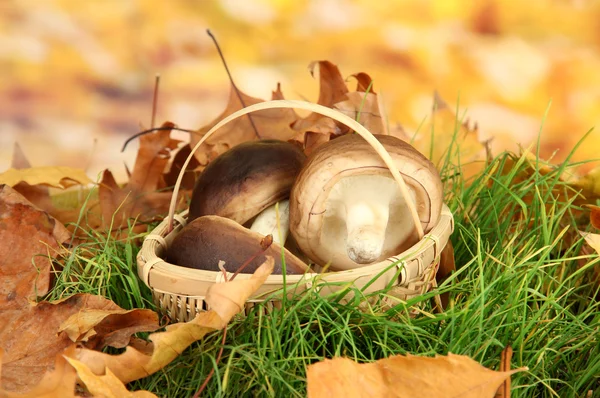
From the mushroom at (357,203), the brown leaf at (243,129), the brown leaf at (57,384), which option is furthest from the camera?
the brown leaf at (243,129)

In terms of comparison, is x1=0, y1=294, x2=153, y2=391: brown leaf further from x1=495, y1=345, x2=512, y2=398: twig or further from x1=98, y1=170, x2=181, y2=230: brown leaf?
x1=495, y1=345, x2=512, y2=398: twig

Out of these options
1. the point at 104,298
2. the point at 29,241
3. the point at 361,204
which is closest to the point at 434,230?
the point at 361,204

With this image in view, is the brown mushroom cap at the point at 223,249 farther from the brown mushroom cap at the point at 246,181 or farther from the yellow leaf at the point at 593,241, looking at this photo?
the yellow leaf at the point at 593,241

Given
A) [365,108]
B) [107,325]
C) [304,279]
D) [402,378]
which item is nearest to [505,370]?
[402,378]

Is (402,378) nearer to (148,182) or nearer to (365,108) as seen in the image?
(365,108)

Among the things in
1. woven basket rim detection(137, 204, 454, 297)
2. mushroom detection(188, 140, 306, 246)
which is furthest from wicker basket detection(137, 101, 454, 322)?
mushroom detection(188, 140, 306, 246)

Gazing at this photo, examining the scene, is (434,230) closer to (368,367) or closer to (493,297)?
(493,297)

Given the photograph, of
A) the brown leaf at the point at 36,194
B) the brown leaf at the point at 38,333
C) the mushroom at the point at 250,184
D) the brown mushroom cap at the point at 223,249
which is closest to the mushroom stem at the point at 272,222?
the mushroom at the point at 250,184
